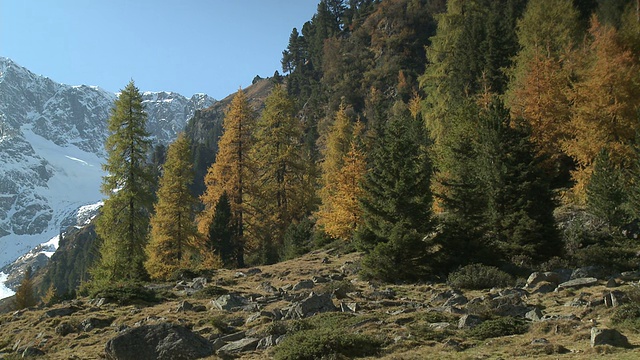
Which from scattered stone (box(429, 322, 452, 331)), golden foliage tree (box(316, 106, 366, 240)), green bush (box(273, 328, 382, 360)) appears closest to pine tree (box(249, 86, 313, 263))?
golden foliage tree (box(316, 106, 366, 240))

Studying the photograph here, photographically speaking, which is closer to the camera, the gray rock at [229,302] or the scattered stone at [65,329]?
the scattered stone at [65,329]

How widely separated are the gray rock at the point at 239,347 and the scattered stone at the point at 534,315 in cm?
704

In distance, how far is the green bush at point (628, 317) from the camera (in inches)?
414

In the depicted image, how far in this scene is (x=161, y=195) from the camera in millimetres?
31750

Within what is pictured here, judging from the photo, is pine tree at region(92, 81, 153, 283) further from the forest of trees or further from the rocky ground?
the rocky ground

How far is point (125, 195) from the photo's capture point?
29047 millimetres

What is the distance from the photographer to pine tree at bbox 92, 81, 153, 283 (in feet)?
95.2

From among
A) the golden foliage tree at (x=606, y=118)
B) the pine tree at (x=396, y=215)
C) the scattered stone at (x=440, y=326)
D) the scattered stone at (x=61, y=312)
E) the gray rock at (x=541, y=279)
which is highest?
the golden foliage tree at (x=606, y=118)

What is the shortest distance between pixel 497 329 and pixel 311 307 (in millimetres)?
5892

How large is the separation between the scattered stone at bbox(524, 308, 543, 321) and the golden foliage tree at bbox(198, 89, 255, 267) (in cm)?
2636

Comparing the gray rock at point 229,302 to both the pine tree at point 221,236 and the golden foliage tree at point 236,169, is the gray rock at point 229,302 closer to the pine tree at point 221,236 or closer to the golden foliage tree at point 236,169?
the pine tree at point 221,236

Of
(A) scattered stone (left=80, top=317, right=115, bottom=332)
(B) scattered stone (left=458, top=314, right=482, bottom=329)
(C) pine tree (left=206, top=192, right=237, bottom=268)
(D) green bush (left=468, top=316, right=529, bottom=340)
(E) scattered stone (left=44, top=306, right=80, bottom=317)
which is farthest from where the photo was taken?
(C) pine tree (left=206, top=192, right=237, bottom=268)

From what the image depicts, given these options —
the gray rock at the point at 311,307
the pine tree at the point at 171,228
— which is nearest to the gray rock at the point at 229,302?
the gray rock at the point at 311,307

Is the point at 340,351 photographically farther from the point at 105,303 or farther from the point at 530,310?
the point at 105,303
